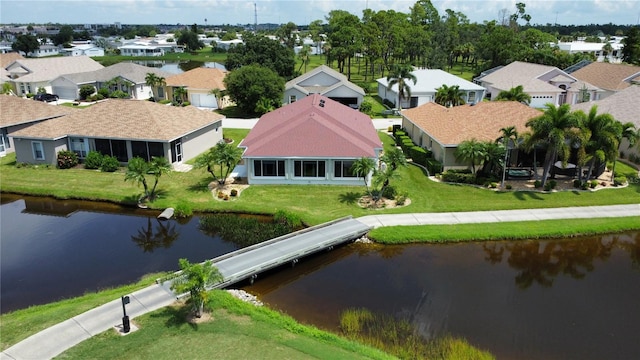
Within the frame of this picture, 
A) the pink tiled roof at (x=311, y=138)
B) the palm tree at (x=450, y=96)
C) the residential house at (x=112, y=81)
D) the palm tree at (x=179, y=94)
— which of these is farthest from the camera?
the residential house at (x=112, y=81)

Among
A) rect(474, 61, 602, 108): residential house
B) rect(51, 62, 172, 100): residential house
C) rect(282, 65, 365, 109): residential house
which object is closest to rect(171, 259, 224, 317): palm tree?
rect(282, 65, 365, 109): residential house

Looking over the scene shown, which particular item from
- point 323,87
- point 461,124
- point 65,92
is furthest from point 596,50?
point 65,92

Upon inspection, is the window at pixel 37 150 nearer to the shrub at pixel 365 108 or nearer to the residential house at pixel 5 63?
the shrub at pixel 365 108

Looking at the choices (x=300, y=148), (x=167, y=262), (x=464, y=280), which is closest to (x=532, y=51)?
(x=300, y=148)

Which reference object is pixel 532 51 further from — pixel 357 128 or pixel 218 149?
pixel 218 149

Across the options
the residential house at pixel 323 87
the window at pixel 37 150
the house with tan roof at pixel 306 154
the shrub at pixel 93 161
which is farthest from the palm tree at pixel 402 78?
the window at pixel 37 150

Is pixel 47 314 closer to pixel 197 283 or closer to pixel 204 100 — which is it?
pixel 197 283
